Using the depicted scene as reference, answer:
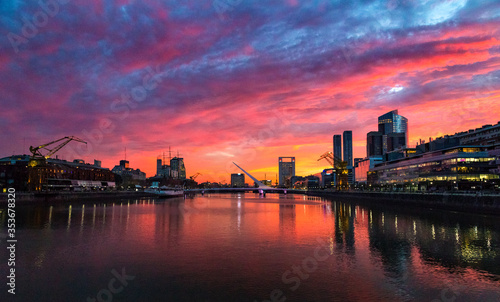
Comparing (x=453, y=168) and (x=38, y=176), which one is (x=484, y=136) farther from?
(x=38, y=176)

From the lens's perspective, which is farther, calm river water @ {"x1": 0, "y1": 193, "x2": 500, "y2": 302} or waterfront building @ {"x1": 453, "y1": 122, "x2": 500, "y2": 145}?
waterfront building @ {"x1": 453, "y1": 122, "x2": 500, "y2": 145}

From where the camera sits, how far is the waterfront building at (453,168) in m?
121

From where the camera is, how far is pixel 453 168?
125m

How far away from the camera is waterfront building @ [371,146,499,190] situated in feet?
397

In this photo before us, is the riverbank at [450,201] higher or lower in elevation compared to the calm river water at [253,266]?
higher

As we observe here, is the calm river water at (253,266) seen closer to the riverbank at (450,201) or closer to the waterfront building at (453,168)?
the riverbank at (450,201)

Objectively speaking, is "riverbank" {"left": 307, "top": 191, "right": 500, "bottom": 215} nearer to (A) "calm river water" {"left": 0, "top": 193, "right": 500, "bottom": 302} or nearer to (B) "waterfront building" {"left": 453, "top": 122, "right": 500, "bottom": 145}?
(A) "calm river water" {"left": 0, "top": 193, "right": 500, "bottom": 302}

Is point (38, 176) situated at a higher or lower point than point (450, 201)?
higher

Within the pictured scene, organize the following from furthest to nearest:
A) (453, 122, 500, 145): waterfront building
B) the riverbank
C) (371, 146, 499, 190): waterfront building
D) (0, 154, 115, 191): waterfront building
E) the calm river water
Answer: (453, 122, 500, 145): waterfront building
(371, 146, 499, 190): waterfront building
(0, 154, 115, 191): waterfront building
the riverbank
the calm river water

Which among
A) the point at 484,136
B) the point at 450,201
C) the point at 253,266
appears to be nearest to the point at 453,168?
the point at 484,136

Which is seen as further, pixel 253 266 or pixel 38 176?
pixel 38 176

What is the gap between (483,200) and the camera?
58594mm

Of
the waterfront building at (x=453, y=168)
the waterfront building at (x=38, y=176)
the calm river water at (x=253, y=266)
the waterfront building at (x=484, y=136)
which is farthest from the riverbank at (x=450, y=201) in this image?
the waterfront building at (x=38, y=176)

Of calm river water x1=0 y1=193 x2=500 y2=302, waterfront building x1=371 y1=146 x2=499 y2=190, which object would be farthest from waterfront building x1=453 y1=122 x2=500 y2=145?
calm river water x1=0 y1=193 x2=500 y2=302
